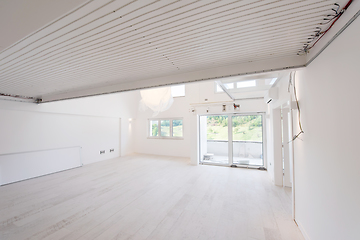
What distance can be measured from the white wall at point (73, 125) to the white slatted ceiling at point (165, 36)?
312 cm

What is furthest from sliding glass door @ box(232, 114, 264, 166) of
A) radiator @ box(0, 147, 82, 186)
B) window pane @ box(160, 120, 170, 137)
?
radiator @ box(0, 147, 82, 186)

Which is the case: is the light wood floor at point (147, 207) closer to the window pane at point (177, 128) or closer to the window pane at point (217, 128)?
the window pane at point (217, 128)

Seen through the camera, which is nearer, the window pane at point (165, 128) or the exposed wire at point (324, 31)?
the exposed wire at point (324, 31)

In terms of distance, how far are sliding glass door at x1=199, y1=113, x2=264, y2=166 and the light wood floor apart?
1060 millimetres

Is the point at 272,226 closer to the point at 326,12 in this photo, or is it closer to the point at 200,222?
the point at 200,222

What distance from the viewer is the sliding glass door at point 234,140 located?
5832 mm

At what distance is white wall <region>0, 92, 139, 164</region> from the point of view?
4.57 m

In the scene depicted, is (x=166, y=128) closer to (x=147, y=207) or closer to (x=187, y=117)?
(x=187, y=117)

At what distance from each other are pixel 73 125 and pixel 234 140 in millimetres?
6219

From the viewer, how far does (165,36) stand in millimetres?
1464

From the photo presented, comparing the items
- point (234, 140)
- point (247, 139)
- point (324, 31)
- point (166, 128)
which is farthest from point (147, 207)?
point (166, 128)

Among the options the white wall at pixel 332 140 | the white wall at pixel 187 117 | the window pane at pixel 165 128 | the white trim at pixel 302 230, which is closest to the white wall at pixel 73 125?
the white wall at pixel 187 117

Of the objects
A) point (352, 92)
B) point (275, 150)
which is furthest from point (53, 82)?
point (275, 150)

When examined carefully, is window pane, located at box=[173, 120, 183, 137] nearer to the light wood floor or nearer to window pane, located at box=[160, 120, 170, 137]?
window pane, located at box=[160, 120, 170, 137]
